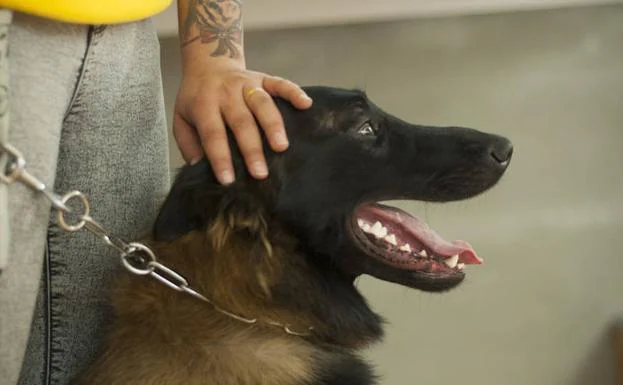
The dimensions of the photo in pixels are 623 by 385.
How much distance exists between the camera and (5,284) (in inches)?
28.0

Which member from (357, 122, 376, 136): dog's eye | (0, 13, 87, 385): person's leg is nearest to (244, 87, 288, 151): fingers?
(357, 122, 376, 136): dog's eye

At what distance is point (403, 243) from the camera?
954 mm

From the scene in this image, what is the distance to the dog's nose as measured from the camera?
3.13 feet

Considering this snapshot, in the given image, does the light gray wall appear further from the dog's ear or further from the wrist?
the dog's ear

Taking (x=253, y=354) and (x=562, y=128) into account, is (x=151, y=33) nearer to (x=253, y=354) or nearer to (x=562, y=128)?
(x=253, y=354)

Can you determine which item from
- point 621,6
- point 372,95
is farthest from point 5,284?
point 621,6

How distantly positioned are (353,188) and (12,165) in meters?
0.41

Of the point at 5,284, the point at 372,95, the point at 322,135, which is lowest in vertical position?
the point at 372,95

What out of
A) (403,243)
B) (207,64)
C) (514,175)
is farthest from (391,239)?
(514,175)

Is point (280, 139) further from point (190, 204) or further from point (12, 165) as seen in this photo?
point (12, 165)

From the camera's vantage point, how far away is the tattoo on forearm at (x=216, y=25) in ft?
3.36

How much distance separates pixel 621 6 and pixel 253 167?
5.24 ft

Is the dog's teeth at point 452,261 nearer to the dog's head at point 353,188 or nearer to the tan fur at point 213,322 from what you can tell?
the dog's head at point 353,188

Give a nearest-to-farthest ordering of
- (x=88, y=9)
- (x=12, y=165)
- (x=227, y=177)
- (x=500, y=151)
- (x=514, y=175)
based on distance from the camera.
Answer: (x=12, y=165), (x=88, y=9), (x=227, y=177), (x=500, y=151), (x=514, y=175)
